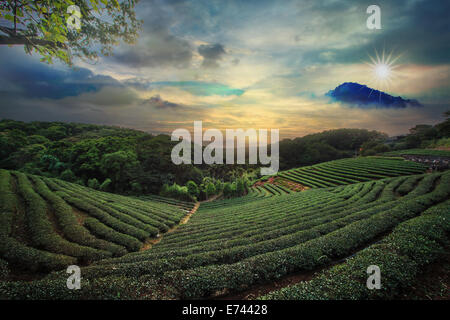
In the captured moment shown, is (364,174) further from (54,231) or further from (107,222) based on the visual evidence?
(54,231)

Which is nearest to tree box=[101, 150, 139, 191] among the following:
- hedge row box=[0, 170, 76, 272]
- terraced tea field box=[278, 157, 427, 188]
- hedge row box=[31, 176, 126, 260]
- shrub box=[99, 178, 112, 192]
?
shrub box=[99, 178, 112, 192]

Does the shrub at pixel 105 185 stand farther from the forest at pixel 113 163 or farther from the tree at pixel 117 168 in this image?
the tree at pixel 117 168

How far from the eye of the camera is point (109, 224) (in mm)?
9852

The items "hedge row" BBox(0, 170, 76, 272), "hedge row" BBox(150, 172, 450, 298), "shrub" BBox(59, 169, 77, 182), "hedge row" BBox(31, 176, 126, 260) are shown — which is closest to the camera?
"hedge row" BBox(150, 172, 450, 298)

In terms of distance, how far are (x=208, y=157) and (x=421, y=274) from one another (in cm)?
5664

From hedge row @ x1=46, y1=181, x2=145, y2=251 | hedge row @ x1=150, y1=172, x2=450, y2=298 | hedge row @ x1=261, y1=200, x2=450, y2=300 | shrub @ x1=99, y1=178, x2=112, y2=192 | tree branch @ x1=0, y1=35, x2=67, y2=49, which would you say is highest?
tree branch @ x1=0, y1=35, x2=67, y2=49

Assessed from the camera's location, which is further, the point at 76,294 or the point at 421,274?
the point at 421,274

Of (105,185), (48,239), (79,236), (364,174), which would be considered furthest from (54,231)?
(364,174)

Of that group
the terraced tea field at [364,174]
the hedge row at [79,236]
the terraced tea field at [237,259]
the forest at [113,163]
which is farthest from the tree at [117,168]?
the terraced tea field at [364,174]

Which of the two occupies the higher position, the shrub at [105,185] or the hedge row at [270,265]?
the hedge row at [270,265]

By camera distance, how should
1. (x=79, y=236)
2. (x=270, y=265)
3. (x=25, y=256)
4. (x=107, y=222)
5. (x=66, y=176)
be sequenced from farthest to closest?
(x=66, y=176)
(x=107, y=222)
(x=79, y=236)
(x=25, y=256)
(x=270, y=265)

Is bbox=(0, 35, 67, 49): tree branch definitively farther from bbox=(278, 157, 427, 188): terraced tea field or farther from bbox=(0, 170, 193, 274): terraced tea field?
bbox=(278, 157, 427, 188): terraced tea field
